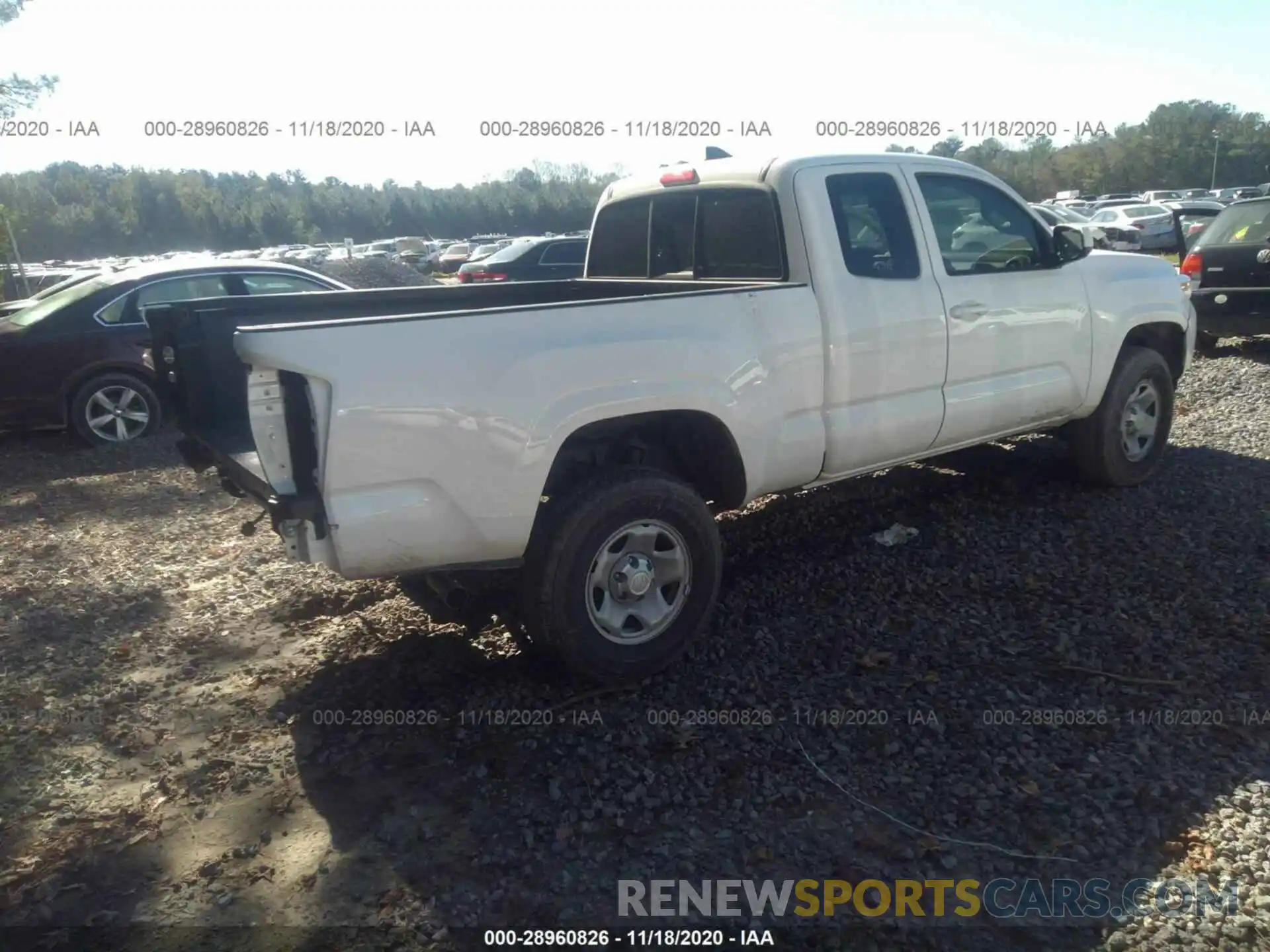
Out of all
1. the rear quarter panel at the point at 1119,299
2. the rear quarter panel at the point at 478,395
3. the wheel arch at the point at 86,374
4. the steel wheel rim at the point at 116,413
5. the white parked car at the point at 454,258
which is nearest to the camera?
the rear quarter panel at the point at 478,395

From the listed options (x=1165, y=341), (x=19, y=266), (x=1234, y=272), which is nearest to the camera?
(x=1165, y=341)

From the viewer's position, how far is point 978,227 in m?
5.20

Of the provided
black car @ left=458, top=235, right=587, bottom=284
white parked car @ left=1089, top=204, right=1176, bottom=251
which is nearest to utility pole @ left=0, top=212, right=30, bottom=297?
black car @ left=458, top=235, right=587, bottom=284

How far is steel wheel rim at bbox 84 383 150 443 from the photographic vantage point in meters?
8.47

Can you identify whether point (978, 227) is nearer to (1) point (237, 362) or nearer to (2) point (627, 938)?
(1) point (237, 362)

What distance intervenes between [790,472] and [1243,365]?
7.58 meters

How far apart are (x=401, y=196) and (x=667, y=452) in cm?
7967

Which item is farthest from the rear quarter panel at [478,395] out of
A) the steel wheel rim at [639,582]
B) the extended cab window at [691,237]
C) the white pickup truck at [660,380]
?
the extended cab window at [691,237]

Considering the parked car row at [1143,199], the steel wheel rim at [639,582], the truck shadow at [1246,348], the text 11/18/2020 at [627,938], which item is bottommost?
the text 11/18/2020 at [627,938]

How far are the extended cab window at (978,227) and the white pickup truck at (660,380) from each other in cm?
2

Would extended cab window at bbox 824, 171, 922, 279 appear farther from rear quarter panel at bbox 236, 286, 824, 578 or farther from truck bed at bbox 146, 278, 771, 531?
rear quarter panel at bbox 236, 286, 824, 578

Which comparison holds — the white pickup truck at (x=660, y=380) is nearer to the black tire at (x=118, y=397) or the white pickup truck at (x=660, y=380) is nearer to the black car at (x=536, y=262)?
the black tire at (x=118, y=397)

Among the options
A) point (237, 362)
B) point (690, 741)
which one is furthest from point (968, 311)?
point (237, 362)

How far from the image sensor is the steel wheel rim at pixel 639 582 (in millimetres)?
3838
